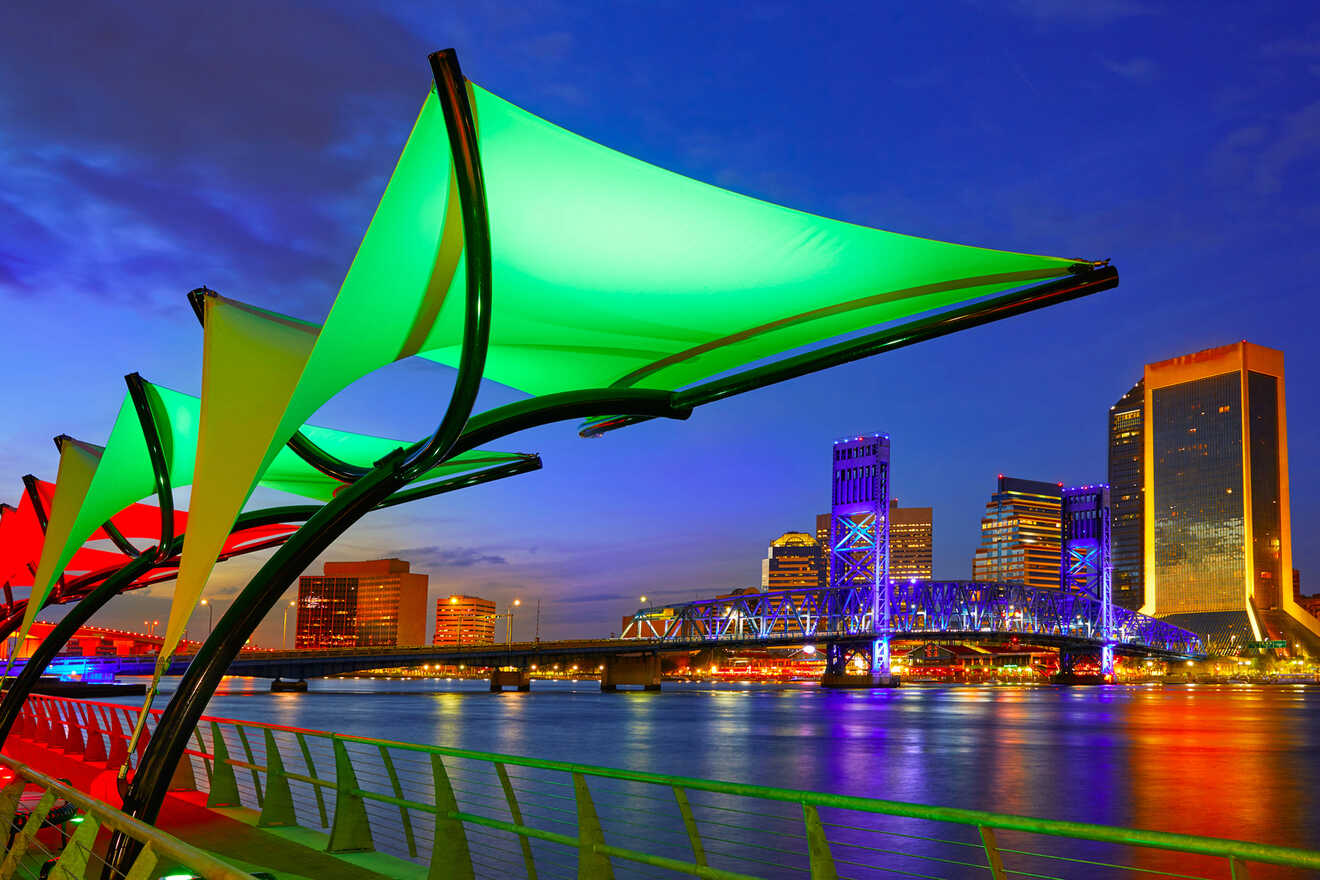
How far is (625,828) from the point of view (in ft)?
75.7

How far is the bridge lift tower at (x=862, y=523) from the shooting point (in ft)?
535

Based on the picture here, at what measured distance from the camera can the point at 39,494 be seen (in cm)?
2417

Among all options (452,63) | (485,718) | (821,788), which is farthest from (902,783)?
(485,718)

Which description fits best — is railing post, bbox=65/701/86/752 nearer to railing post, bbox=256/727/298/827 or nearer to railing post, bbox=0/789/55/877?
railing post, bbox=256/727/298/827

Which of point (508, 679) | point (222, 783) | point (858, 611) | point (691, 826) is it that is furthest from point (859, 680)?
point (691, 826)

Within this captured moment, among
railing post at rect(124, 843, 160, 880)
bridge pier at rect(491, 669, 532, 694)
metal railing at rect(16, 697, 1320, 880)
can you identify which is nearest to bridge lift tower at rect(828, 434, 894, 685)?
bridge pier at rect(491, 669, 532, 694)

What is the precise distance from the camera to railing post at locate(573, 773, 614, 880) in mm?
8250

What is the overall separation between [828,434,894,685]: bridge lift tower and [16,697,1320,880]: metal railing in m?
131

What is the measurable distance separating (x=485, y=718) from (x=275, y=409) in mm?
69085

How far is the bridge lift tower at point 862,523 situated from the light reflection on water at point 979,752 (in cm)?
7133

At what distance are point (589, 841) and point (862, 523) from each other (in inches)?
6592

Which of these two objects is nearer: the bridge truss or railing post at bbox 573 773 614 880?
railing post at bbox 573 773 614 880

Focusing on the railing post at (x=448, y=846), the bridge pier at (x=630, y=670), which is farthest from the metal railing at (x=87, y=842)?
the bridge pier at (x=630, y=670)

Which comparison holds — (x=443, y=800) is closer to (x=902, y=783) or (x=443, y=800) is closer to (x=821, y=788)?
(x=821, y=788)
